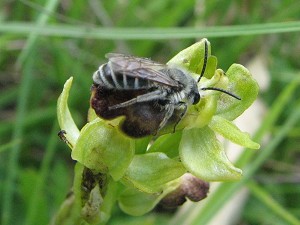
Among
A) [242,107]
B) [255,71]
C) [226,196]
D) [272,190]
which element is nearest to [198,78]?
[242,107]

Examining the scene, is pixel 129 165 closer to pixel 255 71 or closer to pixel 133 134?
pixel 133 134

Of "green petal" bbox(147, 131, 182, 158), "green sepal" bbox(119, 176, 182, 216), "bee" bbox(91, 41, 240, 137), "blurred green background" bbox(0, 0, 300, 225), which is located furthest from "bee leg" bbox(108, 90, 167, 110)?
"blurred green background" bbox(0, 0, 300, 225)

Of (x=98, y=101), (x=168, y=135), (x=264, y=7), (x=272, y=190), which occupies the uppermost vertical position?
(x=264, y=7)

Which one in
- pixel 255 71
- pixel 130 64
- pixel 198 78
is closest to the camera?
pixel 130 64

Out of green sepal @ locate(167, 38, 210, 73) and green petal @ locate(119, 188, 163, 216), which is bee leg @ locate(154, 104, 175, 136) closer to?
green sepal @ locate(167, 38, 210, 73)

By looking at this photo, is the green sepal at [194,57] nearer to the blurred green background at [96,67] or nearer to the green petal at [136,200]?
the green petal at [136,200]

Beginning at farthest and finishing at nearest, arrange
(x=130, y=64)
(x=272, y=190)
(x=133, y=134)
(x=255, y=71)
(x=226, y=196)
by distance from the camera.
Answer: (x=255, y=71), (x=272, y=190), (x=226, y=196), (x=133, y=134), (x=130, y=64)

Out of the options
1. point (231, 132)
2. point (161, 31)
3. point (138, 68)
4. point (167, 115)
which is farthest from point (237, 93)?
point (161, 31)
